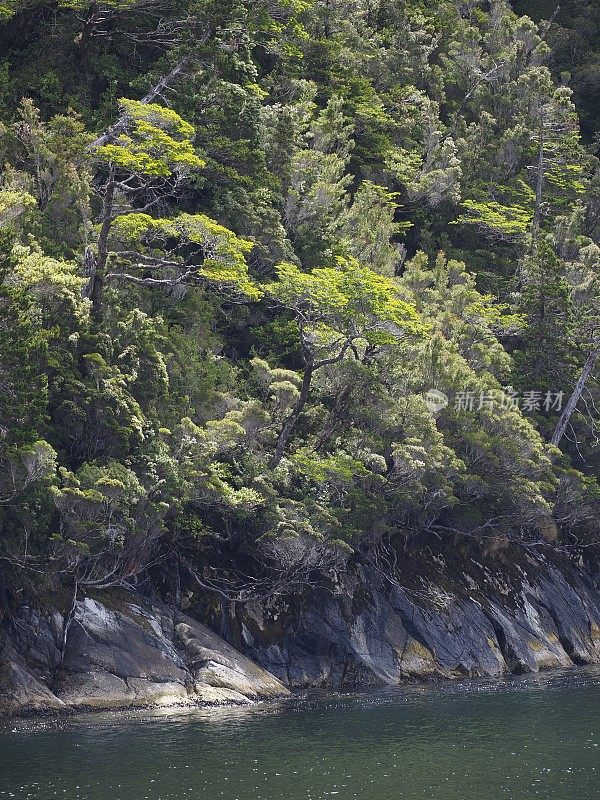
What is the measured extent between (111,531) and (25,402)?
14.5ft

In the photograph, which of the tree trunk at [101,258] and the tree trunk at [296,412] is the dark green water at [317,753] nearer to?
the tree trunk at [296,412]

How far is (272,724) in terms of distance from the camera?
25875 millimetres

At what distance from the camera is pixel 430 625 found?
36781mm

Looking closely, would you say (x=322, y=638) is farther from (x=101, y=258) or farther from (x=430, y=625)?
(x=101, y=258)

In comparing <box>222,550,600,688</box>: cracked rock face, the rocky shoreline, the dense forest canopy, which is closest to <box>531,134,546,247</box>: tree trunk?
the dense forest canopy

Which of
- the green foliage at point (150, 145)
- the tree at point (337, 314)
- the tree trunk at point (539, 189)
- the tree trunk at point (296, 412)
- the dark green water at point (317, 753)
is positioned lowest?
the dark green water at point (317, 753)

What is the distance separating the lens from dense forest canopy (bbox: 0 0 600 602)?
28.0m

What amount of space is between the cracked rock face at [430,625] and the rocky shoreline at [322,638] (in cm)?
4

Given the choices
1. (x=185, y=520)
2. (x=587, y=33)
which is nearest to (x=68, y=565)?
(x=185, y=520)

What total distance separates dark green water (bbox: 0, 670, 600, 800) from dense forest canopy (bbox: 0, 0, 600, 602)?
503 cm

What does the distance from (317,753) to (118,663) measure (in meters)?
6.68

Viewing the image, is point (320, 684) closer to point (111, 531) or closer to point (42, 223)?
point (111, 531)

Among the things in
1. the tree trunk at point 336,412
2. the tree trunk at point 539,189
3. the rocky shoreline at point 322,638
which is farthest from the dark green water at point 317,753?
the tree trunk at point 539,189

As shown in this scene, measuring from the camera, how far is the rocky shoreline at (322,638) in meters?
26.9
